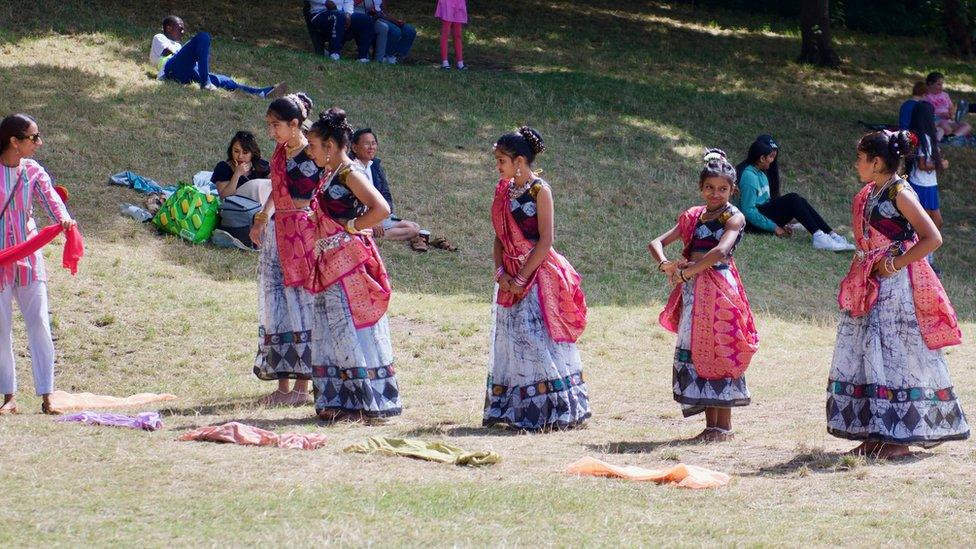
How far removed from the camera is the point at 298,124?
7.81 m

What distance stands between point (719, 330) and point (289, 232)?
268cm

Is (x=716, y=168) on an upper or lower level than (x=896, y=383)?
upper

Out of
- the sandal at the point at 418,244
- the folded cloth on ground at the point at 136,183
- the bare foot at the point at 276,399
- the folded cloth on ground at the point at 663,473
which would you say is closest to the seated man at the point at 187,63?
Result: the folded cloth on ground at the point at 136,183

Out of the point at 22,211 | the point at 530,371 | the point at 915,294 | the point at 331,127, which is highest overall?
the point at 331,127

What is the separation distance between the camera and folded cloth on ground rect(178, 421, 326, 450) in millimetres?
6566

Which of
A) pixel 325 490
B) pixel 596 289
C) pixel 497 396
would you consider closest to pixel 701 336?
pixel 497 396

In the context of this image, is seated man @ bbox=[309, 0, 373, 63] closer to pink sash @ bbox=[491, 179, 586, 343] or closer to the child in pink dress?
the child in pink dress

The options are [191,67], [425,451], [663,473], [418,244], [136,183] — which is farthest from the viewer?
[191,67]

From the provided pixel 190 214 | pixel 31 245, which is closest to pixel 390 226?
pixel 190 214

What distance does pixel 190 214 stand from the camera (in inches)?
474

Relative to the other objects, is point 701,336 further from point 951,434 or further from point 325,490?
point 325,490

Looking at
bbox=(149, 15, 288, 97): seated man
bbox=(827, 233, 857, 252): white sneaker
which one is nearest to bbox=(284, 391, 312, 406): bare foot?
bbox=(149, 15, 288, 97): seated man

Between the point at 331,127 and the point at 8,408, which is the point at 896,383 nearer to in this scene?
the point at 331,127

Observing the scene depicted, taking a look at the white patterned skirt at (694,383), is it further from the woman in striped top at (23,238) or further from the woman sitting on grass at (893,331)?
the woman in striped top at (23,238)
